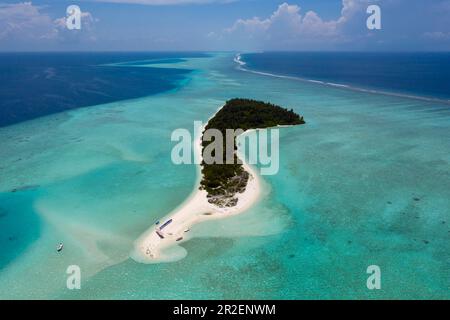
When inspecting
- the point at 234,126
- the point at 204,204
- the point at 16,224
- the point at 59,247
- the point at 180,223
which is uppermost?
the point at 234,126

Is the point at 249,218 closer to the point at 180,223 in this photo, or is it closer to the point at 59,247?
the point at 180,223

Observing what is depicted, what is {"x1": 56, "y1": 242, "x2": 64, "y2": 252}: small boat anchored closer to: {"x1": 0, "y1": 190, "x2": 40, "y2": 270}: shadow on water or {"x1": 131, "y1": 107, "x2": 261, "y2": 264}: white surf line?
{"x1": 0, "y1": 190, "x2": 40, "y2": 270}: shadow on water

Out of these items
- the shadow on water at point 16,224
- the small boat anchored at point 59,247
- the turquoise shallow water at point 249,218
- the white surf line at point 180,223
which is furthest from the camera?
the shadow on water at point 16,224

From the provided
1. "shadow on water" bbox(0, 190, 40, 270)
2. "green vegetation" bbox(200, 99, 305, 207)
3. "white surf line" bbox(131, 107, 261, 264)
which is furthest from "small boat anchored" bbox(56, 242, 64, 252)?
"green vegetation" bbox(200, 99, 305, 207)

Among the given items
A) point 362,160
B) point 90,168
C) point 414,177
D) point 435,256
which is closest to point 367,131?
point 362,160

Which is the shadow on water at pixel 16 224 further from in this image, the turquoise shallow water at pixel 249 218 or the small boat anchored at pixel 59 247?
the small boat anchored at pixel 59 247

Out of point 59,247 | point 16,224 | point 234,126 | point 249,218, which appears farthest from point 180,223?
point 234,126

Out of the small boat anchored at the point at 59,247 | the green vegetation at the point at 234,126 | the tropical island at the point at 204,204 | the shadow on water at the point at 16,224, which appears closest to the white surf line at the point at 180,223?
the tropical island at the point at 204,204

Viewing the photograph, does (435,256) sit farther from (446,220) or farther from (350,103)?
(350,103)
